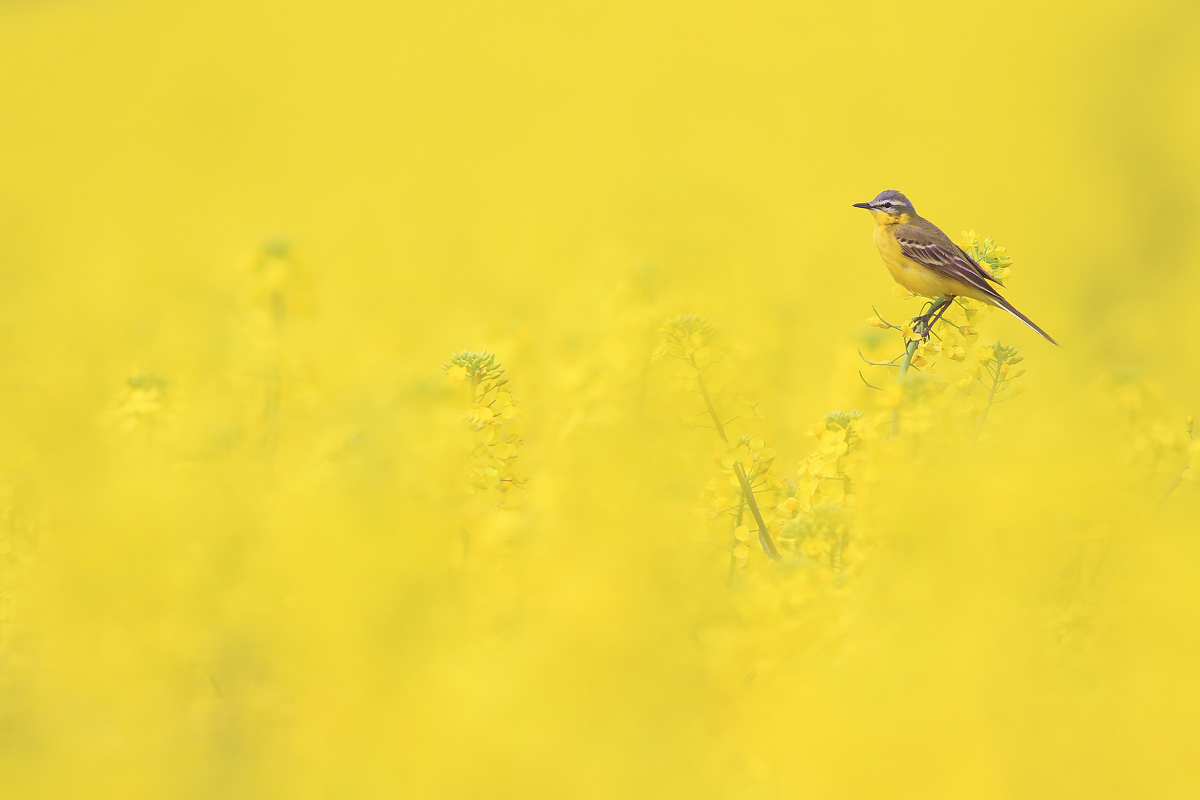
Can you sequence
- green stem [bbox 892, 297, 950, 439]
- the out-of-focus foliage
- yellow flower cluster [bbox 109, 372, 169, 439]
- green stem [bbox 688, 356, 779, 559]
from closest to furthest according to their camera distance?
the out-of-focus foliage < green stem [bbox 688, 356, 779, 559] < green stem [bbox 892, 297, 950, 439] < yellow flower cluster [bbox 109, 372, 169, 439]

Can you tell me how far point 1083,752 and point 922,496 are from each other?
33.7 inches

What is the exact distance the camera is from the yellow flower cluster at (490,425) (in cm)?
369

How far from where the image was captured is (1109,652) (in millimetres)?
2371

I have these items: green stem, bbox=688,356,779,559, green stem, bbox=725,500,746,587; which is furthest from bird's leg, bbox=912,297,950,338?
green stem, bbox=725,500,746,587

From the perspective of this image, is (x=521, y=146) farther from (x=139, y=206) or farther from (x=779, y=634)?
(x=779, y=634)

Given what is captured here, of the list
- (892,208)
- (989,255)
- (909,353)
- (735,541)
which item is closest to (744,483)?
(735,541)

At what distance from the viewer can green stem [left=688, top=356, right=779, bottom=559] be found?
3225 millimetres

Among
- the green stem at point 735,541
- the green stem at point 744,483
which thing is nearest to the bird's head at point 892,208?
the green stem at point 744,483

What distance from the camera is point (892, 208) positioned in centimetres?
461

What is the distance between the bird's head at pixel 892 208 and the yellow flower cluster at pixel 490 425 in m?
1.93

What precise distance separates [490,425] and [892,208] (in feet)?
7.19

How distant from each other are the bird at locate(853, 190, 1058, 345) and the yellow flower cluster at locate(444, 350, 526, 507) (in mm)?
1581

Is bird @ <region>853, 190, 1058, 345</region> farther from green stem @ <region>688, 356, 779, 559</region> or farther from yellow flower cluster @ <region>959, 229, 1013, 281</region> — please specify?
green stem @ <region>688, 356, 779, 559</region>

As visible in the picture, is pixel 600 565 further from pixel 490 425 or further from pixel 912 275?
pixel 912 275
